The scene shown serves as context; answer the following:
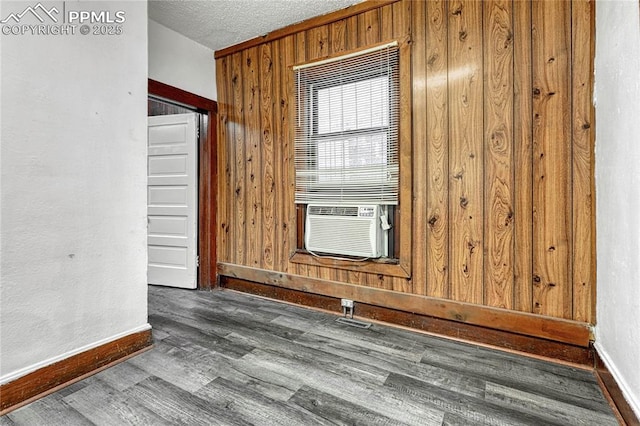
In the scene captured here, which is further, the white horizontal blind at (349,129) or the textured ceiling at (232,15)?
the textured ceiling at (232,15)

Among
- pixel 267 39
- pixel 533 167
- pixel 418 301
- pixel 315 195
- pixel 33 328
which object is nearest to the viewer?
pixel 33 328

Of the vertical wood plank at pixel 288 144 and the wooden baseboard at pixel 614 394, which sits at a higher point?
the vertical wood plank at pixel 288 144

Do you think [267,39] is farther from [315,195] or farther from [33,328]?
[33,328]

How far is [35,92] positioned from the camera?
159cm

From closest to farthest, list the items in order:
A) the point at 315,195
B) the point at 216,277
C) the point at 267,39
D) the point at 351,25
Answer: the point at 351,25, the point at 315,195, the point at 267,39, the point at 216,277

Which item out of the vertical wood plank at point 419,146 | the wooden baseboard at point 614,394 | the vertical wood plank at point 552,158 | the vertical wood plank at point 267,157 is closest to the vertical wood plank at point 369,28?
the vertical wood plank at point 419,146

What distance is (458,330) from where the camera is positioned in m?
2.26

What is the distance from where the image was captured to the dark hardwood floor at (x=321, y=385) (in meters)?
1.45

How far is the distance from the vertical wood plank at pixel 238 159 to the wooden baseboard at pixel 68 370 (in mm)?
1407

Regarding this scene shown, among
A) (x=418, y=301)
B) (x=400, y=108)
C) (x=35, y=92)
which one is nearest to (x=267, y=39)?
(x=400, y=108)

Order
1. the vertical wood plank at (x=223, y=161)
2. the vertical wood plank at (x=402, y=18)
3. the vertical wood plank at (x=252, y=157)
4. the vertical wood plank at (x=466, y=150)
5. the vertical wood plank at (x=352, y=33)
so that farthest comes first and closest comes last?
the vertical wood plank at (x=223, y=161) → the vertical wood plank at (x=252, y=157) → the vertical wood plank at (x=352, y=33) → the vertical wood plank at (x=402, y=18) → the vertical wood plank at (x=466, y=150)

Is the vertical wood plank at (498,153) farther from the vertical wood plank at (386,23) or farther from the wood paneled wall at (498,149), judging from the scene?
the vertical wood plank at (386,23)

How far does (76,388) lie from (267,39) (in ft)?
10.3

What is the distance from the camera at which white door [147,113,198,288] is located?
137 inches
